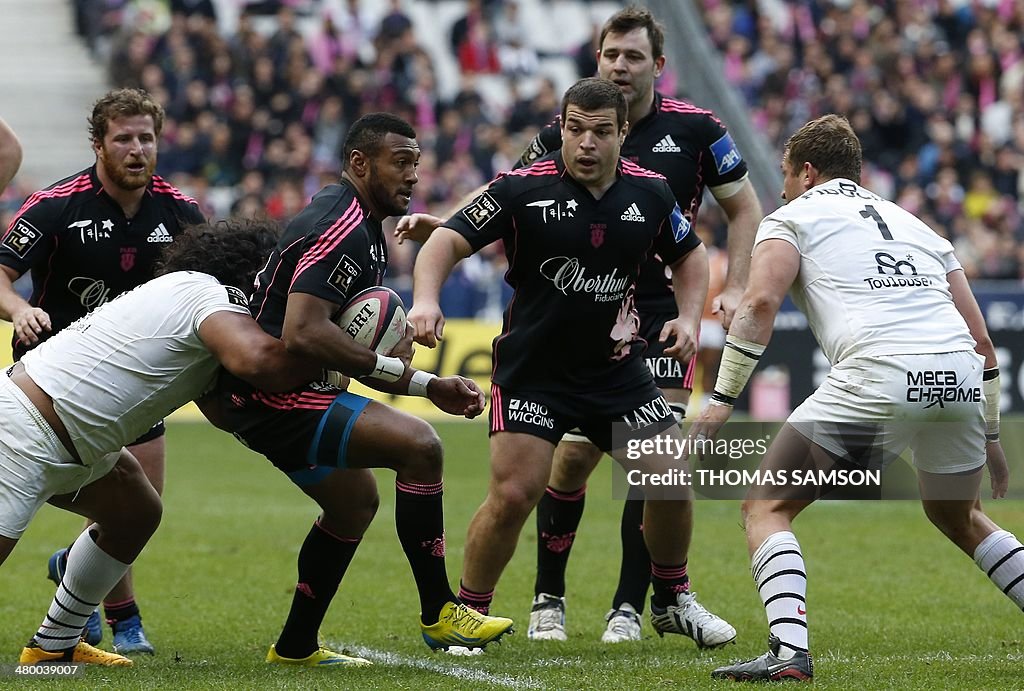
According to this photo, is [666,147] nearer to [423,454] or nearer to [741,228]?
[741,228]

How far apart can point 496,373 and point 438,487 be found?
2.95 ft

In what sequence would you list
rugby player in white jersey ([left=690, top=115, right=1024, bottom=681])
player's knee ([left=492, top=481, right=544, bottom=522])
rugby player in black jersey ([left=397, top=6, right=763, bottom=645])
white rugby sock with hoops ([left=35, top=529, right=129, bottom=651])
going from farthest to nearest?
rugby player in black jersey ([left=397, top=6, right=763, bottom=645])
player's knee ([left=492, top=481, right=544, bottom=522])
white rugby sock with hoops ([left=35, top=529, right=129, bottom=651])
rugby player in white jersey ([left=690, top=115, right=1024, bottom=681])

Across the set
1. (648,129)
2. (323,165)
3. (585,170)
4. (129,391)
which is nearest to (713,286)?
(323,165)

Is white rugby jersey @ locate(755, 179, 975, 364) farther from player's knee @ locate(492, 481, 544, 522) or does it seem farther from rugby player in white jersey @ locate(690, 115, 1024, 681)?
player's knee @ locate(492, 481, 544, 522)

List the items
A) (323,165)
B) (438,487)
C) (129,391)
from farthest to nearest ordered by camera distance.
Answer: (323,165) < (438,487) < (129,391)

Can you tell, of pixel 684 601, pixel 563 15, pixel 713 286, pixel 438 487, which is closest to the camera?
pixel 438 487

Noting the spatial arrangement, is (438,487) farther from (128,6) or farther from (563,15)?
(563,15)

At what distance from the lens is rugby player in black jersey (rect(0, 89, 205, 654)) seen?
7.27 meters

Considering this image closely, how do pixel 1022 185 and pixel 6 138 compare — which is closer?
pixel 6 138

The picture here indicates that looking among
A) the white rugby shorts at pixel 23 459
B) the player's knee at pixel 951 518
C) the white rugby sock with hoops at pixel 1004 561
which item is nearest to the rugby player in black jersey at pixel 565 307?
the player's knee at pixel 951 518

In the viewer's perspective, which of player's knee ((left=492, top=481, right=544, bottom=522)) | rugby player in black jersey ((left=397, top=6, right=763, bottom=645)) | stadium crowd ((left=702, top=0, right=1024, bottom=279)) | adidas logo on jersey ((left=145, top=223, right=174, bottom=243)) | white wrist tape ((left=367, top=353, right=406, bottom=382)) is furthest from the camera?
stadium crowd ((left=702, top=0, right=1024, bottom=279))

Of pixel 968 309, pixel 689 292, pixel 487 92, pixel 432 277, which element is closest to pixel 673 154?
pixel 689 292

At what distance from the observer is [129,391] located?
19.5 feet

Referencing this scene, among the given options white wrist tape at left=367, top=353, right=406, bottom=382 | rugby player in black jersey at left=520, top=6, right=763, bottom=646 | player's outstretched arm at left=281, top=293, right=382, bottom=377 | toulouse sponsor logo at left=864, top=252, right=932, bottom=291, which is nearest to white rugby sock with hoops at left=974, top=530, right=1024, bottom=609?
toulouse sponsor logo at left=864, top=252, right=932, bottom=291
